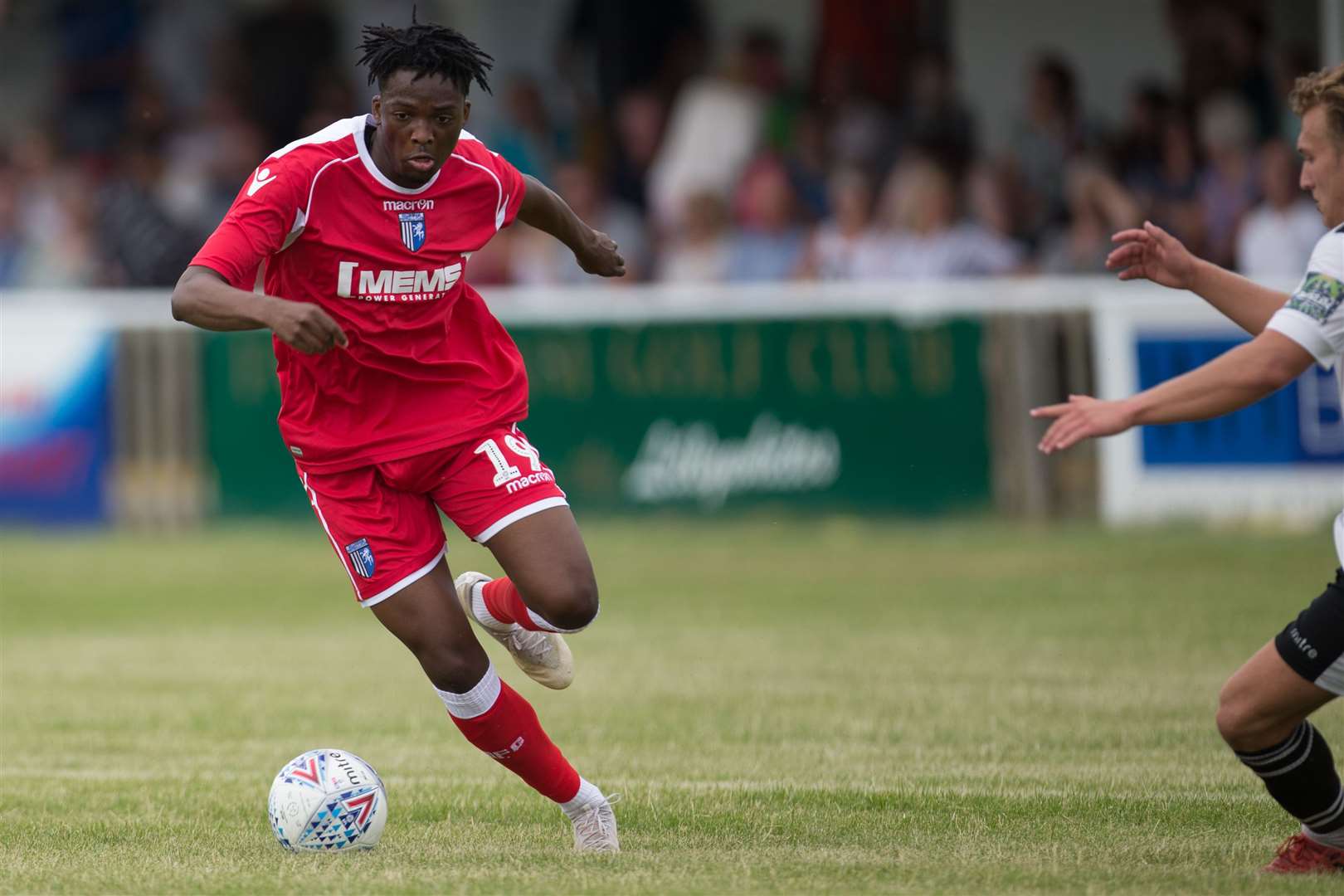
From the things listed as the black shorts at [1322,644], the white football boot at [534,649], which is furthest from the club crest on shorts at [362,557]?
the black shorts at [1322,644]

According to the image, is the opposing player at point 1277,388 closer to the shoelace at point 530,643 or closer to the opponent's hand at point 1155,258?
the opponent's hand at point 1155,258

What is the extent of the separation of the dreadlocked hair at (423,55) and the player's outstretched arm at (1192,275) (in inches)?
81.2

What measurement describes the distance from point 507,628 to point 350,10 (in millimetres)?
16431

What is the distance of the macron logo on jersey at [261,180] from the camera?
19.5ft

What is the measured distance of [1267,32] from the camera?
679 inches

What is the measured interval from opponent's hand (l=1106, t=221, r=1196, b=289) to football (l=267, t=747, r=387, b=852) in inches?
113

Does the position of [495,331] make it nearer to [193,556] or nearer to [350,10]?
[193,556]

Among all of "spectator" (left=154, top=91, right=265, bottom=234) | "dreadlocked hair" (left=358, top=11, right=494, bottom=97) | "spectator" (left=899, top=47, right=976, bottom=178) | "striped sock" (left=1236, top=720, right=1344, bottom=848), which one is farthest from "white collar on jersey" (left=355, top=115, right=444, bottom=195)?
"spectator" (left=154, top=91, right=265, bottom=234)

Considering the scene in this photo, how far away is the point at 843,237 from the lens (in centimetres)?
1653

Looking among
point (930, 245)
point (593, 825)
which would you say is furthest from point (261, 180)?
point (930, 245)

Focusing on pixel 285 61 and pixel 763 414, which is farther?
pixel 285 61

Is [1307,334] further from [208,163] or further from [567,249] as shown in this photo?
[208,163]

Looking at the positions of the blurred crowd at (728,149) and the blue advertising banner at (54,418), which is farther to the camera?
the blue advertising banner at (54,418)

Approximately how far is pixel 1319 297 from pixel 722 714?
457 centimetres
